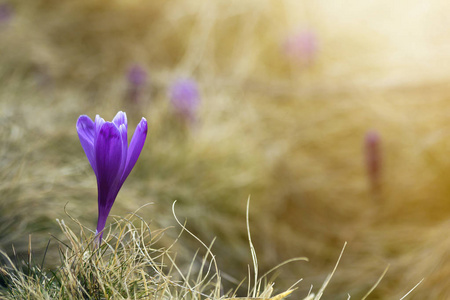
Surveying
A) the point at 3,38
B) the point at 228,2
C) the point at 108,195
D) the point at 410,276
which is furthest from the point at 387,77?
the point at 108,195

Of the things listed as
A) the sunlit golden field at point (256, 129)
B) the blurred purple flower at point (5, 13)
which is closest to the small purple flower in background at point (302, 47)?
the sunlit golden field at point (256, 129)

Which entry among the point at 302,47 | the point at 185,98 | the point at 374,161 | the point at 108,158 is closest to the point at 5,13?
the point at 185,98

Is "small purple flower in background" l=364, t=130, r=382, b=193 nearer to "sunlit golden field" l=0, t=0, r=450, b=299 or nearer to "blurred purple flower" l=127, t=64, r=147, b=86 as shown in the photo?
"sunlit golden field" l=0, t=0, r=450, b=299

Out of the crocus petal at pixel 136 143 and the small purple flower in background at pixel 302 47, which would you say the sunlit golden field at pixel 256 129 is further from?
the crocus petal at pixel 136 143

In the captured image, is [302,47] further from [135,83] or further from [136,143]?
[136,143]

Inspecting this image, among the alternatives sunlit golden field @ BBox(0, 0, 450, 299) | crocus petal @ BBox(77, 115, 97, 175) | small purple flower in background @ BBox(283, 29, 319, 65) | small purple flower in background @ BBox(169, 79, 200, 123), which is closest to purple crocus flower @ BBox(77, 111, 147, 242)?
crocus petal @ BBox(77, 115, 97, 175)

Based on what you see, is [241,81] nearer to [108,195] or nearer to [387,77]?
[387,77]
